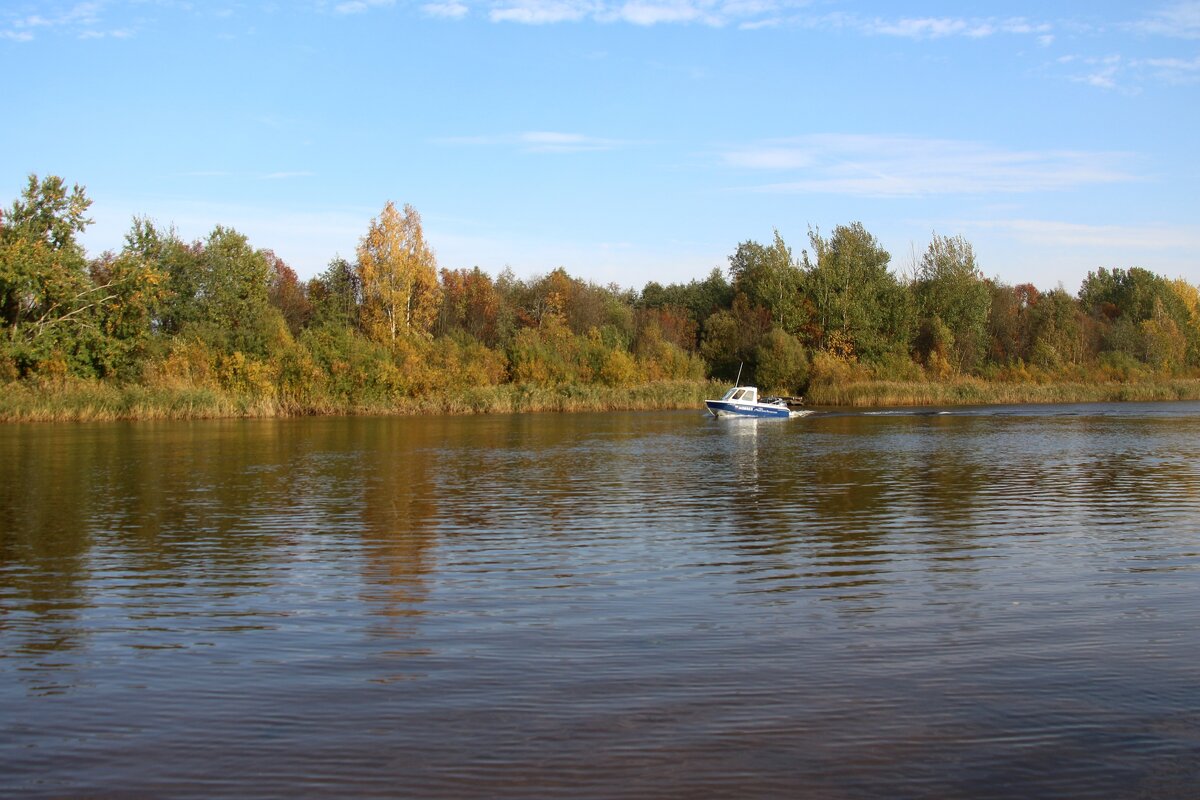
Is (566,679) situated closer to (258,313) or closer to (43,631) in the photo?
(43,631)

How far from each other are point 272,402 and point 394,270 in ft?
59.2

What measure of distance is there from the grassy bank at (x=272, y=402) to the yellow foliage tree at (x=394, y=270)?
980 cm

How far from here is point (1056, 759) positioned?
654cm

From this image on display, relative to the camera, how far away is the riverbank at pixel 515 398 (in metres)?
55.3

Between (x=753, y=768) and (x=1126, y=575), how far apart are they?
778cm

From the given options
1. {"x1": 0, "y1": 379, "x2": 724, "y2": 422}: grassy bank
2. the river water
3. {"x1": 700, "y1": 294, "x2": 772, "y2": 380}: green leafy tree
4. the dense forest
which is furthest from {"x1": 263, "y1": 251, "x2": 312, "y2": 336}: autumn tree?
the river water

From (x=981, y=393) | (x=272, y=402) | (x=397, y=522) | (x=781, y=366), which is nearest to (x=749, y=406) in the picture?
(x=781, y=366)

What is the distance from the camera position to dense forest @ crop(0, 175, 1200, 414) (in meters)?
62.2

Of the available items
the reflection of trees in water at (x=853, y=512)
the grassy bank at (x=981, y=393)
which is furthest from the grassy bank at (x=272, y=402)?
the reflection of trees in water at (x=853, y=512)

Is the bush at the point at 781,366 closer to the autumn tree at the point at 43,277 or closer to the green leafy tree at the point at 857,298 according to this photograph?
the green leafy tree at the point at 857,298

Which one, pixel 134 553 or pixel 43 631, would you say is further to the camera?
pixel 134 553

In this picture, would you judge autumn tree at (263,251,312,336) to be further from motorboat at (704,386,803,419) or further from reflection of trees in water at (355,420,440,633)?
reflection of trees in water at (355,420,440,633)

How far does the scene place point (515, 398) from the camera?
71.7m

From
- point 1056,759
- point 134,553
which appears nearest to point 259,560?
point 134,553
